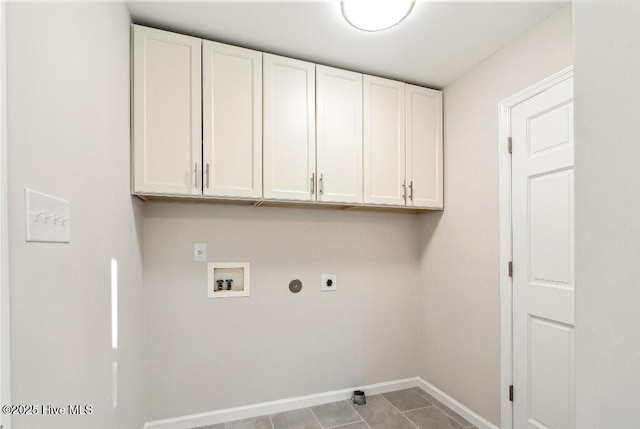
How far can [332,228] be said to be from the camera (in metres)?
2.61

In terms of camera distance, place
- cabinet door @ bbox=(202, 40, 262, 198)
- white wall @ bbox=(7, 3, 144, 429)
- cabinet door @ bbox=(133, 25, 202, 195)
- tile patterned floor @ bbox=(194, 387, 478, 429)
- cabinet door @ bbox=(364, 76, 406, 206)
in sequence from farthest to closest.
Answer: cabinet door @ bbox=(364, 76, 406, 206), tile patterned floor @ bbox=(194, 387, 478, 429), cabinet door @ bbox=(202, 40, 262, 198), cabinet door @ bbox=(133, 25, 202, 195), white wall @ bbox=(7, 3, 144, 429)

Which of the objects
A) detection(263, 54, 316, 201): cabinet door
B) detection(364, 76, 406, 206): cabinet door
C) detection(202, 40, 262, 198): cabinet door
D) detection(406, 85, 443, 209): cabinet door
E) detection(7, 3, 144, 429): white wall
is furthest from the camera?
detection(406, 85, 443, 209): cabinet door

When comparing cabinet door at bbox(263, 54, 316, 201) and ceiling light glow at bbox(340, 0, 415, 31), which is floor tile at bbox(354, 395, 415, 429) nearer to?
cabinet door at bbox(263, 54, 316, 201)

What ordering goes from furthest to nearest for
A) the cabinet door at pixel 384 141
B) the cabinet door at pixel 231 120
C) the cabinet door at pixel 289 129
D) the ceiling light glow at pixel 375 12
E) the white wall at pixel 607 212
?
the cabinet door at pixel 384 141 < the cabinet door at pixel 289 129 < the cabinet door at pixel 231 120 < the ceiling light glow at pixel 375 12 < the white wall at pixel 607 212

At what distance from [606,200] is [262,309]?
7.11 ft

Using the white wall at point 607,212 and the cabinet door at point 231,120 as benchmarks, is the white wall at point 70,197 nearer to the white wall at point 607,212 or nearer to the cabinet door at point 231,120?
the cabinet door at point 231,120

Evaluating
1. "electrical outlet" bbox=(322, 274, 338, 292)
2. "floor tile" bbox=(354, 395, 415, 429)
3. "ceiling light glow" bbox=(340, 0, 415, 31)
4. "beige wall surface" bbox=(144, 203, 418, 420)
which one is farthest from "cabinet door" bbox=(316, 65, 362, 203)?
"floor tile" bbox=(354, 395, 415, 429)

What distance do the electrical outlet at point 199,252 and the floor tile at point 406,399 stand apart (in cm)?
185

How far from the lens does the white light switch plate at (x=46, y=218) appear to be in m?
0.80

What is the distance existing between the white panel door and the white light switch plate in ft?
7.34

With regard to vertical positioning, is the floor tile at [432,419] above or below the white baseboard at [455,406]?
below

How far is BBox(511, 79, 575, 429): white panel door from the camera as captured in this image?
172cm

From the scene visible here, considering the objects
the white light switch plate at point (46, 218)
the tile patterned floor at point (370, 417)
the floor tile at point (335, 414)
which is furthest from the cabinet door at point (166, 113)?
the floor tile at point (335, 414)

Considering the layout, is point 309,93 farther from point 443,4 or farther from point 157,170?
point 157,170
